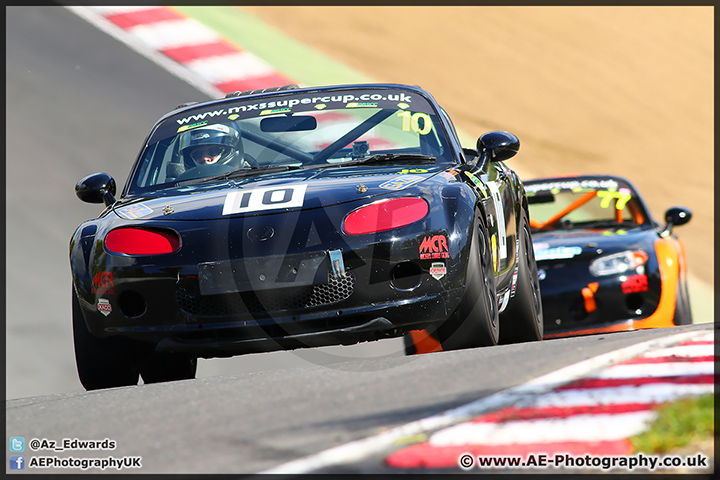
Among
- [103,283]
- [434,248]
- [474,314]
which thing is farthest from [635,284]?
[103,283]

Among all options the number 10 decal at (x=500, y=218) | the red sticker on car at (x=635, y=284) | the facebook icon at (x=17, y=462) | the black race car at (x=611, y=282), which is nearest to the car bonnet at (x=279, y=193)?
the number 10 decal at (x=500, y=218)

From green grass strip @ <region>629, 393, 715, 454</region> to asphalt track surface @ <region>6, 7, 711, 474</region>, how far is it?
2.19 ft

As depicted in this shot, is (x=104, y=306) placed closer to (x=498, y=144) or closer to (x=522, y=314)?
(x=498, y=144)

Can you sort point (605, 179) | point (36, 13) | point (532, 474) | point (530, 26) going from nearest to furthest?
point (532, 474)
point (605, 179)
point (36, 13)
point (530, 26)

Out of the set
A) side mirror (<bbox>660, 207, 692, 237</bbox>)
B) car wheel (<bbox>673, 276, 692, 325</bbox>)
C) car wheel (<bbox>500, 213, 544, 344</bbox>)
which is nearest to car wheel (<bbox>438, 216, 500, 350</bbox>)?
car wheel (<bbox>500, 213, 544, 344</bbox>)

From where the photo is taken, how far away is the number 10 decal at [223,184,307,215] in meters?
4.79

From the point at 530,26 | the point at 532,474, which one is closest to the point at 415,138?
the point at 532,474

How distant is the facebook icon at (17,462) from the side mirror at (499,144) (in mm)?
3356

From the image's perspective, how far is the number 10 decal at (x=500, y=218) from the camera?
585 centimetres

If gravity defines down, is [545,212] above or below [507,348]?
above

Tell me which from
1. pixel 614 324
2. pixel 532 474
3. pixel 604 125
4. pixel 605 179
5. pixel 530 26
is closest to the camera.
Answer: pixel 532 474

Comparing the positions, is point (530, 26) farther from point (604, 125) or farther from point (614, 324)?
point (614, 324)

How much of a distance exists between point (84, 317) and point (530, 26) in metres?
13.7

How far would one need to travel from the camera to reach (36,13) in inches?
572
